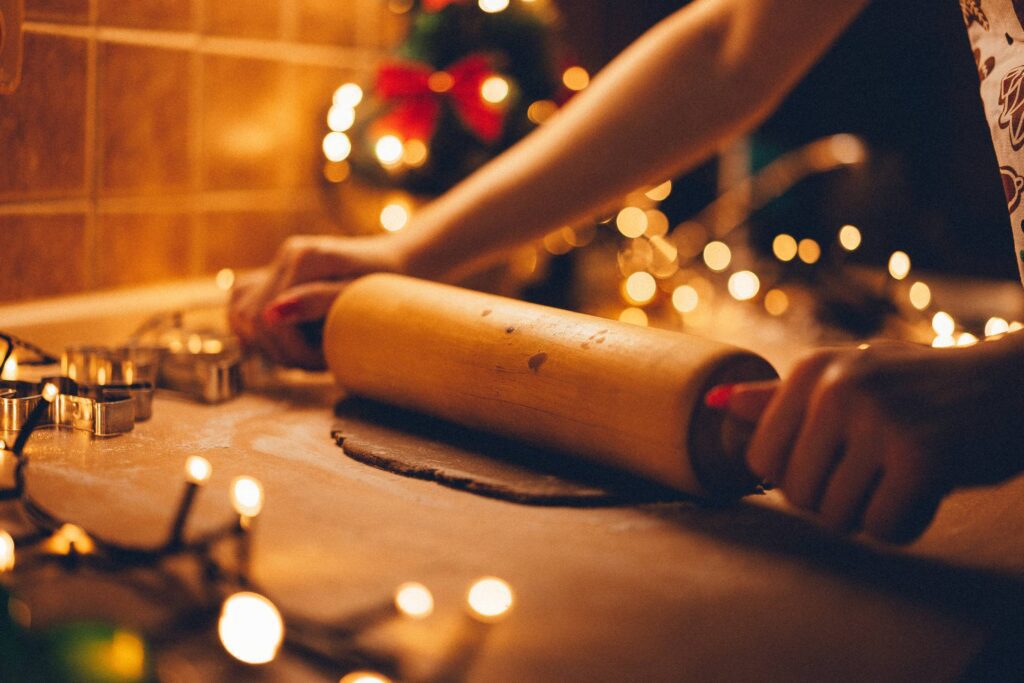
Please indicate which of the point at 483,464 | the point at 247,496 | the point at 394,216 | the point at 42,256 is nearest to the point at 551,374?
the point at 483,464

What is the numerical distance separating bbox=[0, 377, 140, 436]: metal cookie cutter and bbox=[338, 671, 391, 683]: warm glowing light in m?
0.36

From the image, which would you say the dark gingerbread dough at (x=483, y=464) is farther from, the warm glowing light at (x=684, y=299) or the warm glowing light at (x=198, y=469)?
the warm glowing light at (x=684, y=299)

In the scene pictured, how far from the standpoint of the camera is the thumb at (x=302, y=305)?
82 centimetres

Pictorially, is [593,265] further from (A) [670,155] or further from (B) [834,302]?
(A) [670,155]

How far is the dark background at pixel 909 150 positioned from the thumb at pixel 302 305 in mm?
1061

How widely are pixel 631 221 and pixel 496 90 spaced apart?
1.35 ft

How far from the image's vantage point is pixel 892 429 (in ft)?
1.57

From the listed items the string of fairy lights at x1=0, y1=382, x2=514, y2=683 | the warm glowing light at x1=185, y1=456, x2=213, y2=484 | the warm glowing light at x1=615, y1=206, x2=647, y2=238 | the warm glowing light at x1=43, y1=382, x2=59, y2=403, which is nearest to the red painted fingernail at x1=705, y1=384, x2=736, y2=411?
the string of fairy lights at x1=0, y1=382, x2=514, y2=683

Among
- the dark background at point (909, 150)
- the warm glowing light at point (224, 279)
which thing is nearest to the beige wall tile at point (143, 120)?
the warm glowing light at point (224, 279)

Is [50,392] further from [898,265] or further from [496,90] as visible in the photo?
[898,265]

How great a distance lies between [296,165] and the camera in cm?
133

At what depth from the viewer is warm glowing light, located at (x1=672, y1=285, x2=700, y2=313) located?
1.30 m

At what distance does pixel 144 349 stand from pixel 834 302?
2.71 ft

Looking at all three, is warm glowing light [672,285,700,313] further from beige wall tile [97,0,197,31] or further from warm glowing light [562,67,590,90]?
beige wall tile [97,0,197,31]
